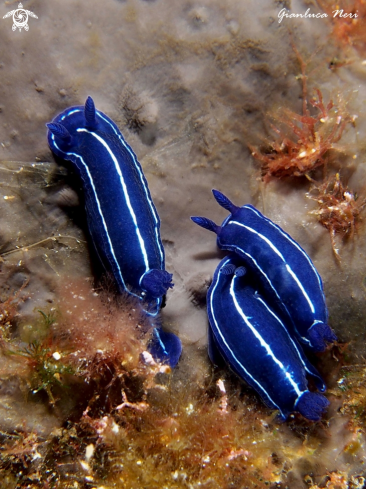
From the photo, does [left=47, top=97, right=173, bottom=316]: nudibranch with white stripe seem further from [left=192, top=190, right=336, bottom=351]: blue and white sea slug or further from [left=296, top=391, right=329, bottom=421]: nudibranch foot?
[left=296, top=391, right=329, bottom=421]: nudibranch foot

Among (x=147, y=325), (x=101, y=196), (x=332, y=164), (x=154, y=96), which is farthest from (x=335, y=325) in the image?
(x=154, y=96)

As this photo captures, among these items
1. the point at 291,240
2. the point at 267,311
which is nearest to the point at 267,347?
the point at 267,311

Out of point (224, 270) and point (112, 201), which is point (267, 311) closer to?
point (224, 270)

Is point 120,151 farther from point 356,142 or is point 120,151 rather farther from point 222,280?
point 356,142

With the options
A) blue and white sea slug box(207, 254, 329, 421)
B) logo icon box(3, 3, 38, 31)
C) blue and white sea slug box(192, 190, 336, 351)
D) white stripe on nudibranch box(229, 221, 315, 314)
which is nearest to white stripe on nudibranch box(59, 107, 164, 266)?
blue and white sea slug box(192, 190, 336, 351)

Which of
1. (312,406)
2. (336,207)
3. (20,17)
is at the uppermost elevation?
(20,17)
